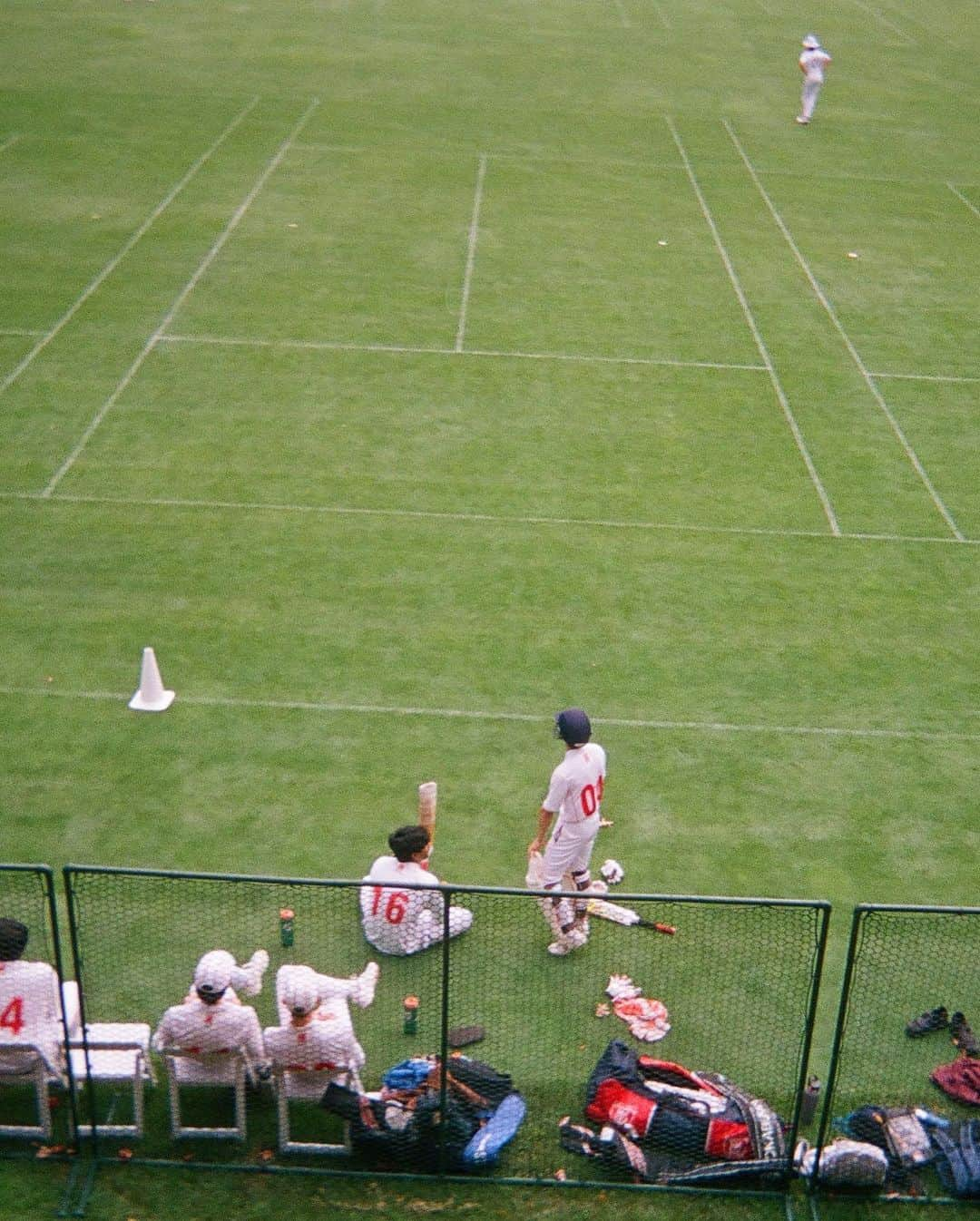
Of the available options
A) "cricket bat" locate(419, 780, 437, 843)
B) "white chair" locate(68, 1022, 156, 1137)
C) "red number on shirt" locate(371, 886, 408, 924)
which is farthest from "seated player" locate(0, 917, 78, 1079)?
"cricket bat" locate(419, 780, 437, 843)

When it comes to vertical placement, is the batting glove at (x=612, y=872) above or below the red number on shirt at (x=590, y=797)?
below

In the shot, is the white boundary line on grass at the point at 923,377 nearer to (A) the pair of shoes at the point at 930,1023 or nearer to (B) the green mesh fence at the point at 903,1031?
(B) the green mesh fence at the point at 903,1031

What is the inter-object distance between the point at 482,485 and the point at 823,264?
9842 millimetres

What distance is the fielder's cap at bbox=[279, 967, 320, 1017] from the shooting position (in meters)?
8.18

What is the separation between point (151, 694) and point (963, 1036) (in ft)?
22.6

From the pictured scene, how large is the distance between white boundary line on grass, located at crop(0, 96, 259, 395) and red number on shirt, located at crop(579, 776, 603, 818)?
1113cm

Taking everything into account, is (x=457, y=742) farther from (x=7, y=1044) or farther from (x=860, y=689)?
(x=7, y=1044)

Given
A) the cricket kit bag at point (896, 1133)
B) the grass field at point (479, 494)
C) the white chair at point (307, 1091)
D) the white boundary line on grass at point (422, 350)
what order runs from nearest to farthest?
the white chair at point (307, 1091)
the cricket kit bag at point (896, 1133)
the grass field at point (479, 494)
the white boundary line on grass at point (422, 350)

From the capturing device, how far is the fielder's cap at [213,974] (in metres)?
8.09

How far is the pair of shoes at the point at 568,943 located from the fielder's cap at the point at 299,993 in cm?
209

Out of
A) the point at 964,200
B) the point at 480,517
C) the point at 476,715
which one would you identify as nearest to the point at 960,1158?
the point at 476,715

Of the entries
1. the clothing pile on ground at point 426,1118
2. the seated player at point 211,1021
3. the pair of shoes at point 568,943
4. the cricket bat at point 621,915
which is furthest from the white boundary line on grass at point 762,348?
the seated player at point 211,1021

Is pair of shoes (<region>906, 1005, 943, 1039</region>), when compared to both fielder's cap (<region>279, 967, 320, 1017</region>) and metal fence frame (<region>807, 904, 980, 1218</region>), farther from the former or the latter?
fielder's cap (<region>279, 967, 320, 1017</region>)

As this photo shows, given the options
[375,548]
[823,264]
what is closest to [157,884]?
[375,548]
